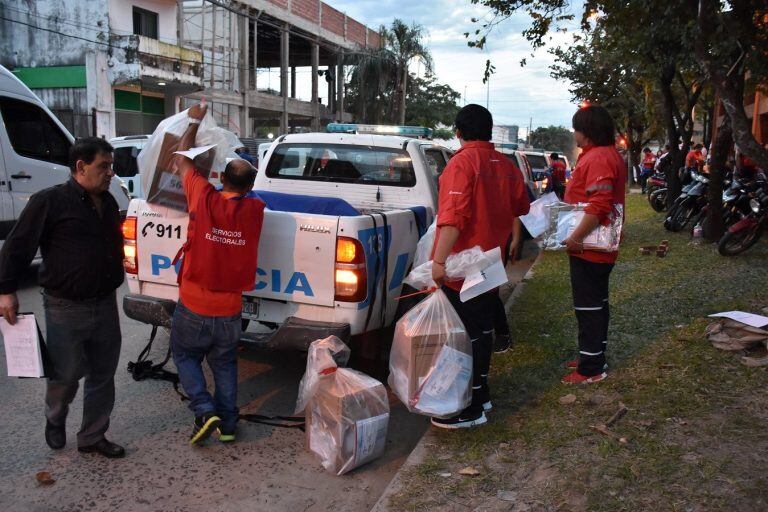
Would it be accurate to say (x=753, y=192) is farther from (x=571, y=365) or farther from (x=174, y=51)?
(x=174, y=51)

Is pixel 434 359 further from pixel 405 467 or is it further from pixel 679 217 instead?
pixel 679 217

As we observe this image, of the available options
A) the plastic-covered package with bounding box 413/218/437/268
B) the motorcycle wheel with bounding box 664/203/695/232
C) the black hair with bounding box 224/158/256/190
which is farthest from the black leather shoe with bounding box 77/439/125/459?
the motorcycle wheel with bounding box 664/203/695/232

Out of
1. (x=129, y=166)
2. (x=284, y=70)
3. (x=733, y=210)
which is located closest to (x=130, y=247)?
(x=129, y=166)

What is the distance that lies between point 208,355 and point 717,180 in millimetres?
8943

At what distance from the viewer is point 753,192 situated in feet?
31.0

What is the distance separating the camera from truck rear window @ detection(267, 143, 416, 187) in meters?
5.80

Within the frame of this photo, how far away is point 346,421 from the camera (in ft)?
11.1

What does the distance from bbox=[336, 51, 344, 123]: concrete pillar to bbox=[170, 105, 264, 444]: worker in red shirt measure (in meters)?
35.2

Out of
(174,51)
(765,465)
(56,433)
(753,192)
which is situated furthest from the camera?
(174,51)

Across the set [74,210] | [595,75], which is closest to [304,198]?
[74,210]

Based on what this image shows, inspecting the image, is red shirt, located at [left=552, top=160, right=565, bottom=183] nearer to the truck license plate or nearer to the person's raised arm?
the truck license plate

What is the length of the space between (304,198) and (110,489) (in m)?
2.52

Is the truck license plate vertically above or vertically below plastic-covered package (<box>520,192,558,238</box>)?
below

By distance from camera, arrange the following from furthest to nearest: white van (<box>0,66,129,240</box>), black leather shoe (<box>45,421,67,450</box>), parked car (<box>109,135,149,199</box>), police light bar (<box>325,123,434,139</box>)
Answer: parked car (<box>109,135,149,199</box>) → police light bar (<box>325,123,434,139</box>) → white van (<box>0,66,129,240</box>) → black leather shoe (<box>45,421,67,450</box>)
